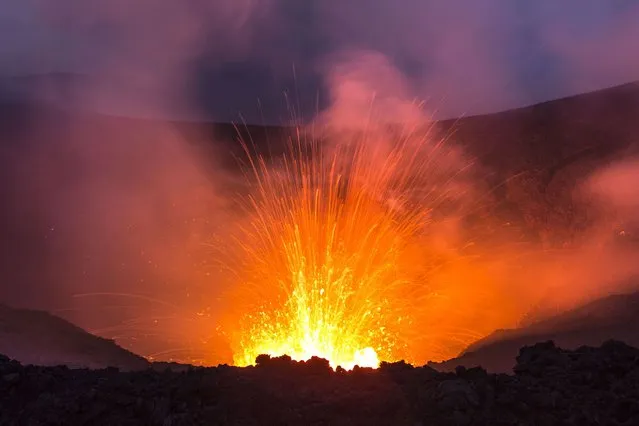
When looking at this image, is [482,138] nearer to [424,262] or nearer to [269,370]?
[424,262]

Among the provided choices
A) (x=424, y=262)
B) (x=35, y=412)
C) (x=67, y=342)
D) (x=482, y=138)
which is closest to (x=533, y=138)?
(x=482, y=138)

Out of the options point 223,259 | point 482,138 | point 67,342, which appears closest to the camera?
point 67,342

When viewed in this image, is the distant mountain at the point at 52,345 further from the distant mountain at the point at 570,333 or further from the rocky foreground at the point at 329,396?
the distant mountain at the point at 570,333

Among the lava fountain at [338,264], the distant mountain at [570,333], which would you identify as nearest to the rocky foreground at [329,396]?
the distant mountain at [570,333]

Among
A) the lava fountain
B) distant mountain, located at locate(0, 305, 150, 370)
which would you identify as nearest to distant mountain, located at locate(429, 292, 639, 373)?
the lava fountain

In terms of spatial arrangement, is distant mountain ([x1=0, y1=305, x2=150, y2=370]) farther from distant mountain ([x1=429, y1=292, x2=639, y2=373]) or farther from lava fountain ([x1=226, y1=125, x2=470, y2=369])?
distant mountain ([x1=429, y1=292, x2=639, y2=373])

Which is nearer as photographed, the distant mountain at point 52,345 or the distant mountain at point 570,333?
the distant mountain at point 570,333
